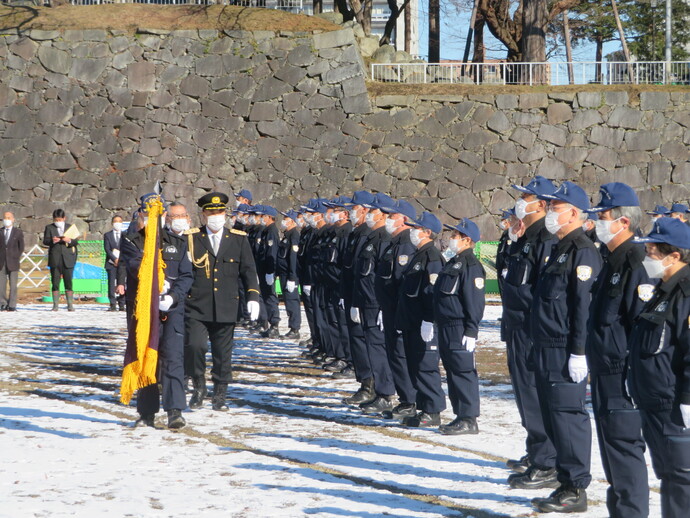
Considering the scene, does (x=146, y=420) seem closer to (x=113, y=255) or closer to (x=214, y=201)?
(x=214, y=201)

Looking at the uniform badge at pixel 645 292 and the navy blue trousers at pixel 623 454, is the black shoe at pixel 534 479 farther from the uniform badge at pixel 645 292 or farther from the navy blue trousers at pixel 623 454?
the uniform badge at pixel 645 292

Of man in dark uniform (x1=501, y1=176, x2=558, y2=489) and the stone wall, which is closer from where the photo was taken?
man in dark uniform (x1=501, y1=176, x2=558, y2=489)

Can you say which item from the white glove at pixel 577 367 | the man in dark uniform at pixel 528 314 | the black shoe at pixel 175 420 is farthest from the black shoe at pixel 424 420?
the white glove at pixel 577 367

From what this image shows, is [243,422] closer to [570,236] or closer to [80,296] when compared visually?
[570,236]

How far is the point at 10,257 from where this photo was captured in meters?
21.3

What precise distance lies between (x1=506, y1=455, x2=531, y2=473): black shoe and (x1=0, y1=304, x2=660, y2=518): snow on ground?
0.27ft

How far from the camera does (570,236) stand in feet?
22.8

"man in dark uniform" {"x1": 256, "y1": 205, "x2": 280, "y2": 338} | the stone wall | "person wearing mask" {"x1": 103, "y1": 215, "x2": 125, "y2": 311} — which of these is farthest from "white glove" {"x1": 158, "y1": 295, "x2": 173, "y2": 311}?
the stone wall

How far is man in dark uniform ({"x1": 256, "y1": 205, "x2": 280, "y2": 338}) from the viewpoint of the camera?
684 inches

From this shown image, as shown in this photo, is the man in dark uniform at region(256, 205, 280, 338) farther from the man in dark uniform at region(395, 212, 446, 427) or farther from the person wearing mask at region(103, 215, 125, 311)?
the man in dark uniform at region(395, 212, 446, 427)

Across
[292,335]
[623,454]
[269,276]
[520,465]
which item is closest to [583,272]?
[623,454]

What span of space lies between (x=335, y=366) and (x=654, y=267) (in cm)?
834

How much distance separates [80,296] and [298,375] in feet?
44.1

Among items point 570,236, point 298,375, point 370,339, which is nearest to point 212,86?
point 298,375
